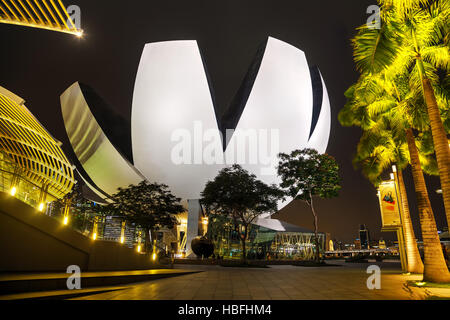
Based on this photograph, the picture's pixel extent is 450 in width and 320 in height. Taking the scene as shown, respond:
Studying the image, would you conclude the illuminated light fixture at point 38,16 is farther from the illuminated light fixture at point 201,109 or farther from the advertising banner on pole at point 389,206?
the illuminated light fixture at point 201,109

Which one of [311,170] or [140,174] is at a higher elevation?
[140,174]

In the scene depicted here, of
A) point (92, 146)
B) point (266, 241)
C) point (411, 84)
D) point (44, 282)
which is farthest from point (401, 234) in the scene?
point (92, 146)

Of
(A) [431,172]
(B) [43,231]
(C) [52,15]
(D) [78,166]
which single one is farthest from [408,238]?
(D) [78,166]

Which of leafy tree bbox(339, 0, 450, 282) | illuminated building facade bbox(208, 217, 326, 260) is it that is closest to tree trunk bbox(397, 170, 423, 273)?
leafy tree bbox(339, 0, 450, 282)

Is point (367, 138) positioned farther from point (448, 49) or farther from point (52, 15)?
point (52, 15)

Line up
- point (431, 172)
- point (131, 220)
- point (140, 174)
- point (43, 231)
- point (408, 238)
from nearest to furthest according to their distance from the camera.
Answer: point (43, 231), point (408, 238), point (431, 172), point (131, 220), point (140, 174)

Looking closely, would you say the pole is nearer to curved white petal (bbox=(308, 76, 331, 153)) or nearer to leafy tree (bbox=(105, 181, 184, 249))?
leafy tree (bbox=(105, 181, 184, 249))

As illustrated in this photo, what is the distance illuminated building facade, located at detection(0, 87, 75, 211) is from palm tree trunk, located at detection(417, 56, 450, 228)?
34.8 feet

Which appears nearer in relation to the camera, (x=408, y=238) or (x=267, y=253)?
(x=408, y=238)

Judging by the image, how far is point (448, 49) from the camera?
7.84 metres

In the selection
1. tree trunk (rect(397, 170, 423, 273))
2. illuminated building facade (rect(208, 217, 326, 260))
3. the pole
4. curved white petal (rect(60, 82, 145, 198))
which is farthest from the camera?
curved white petal (rect(60, 82, 145, 198))

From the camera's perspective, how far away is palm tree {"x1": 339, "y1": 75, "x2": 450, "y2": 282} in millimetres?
7781

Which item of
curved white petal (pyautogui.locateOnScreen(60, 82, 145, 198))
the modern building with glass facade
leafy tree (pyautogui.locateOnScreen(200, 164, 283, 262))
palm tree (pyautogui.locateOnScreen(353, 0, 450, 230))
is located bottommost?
the modern building with glass facade

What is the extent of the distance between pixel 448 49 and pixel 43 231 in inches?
488
